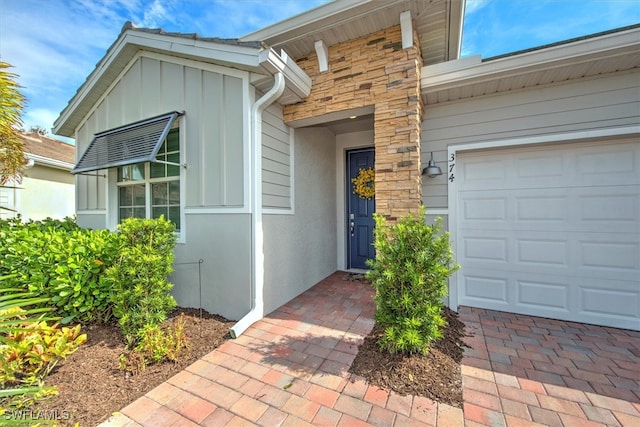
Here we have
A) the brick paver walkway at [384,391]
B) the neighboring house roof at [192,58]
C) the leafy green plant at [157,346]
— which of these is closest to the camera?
the brick paver walkway at [384,391]

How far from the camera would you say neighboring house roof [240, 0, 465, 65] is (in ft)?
9.77

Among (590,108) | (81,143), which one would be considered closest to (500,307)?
(590,108)

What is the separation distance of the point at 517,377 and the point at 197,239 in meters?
3.68

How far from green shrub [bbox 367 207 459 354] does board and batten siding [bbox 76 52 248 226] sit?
6.43ft

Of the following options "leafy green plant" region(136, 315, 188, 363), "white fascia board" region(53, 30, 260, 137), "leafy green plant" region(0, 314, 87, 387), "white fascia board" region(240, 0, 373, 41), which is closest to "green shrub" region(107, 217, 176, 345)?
"leafy green plant" region(136, 315, 188, 363)

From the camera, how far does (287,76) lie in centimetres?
317

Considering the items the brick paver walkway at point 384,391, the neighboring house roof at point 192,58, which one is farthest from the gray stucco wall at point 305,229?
the neighboring house roof at point 192,58

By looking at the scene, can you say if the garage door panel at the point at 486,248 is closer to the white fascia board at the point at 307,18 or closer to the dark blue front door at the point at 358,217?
the dark blue front door at the point at 358,217

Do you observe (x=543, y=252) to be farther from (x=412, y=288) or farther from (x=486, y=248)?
(x=412, y=288)

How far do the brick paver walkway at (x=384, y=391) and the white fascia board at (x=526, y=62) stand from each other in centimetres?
296

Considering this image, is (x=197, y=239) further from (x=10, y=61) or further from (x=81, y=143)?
(x=81, y=143)

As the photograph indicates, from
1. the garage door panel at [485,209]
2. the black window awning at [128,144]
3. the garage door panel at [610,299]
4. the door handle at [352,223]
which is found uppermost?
the black window awning at [128,144]

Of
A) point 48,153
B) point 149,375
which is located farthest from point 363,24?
point 48,153

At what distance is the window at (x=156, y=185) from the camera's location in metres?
3.74
